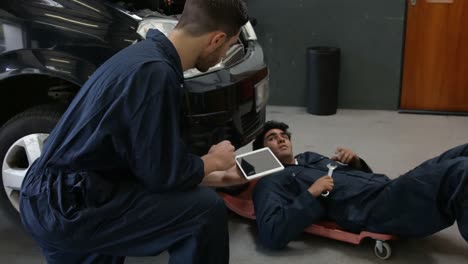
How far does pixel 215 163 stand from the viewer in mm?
1625

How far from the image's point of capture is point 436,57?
459 cm

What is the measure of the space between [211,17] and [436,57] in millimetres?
3628

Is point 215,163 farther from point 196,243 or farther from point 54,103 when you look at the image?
point 54,103

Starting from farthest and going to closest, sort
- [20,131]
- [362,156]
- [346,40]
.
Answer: [346,40]
[362,156]
[20,131]

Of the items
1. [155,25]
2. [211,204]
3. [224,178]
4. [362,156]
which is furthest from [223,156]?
[362,156]

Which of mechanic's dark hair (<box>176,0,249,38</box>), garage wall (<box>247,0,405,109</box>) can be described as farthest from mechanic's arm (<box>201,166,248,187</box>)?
garage wall (<box>247,0,405,109</box>)

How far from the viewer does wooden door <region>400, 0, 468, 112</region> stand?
14.7 ft

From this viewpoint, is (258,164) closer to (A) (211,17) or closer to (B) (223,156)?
(B) (223,156)

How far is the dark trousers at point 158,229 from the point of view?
1523 millimetres

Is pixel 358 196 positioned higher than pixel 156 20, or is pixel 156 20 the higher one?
pixel 156 20

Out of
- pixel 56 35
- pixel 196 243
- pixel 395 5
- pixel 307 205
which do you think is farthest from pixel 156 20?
pixel 395 5

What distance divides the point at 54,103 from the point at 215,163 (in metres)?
1.09

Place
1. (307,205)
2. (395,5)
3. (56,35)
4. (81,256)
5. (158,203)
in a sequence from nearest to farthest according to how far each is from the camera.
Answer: (158,203), (81,256), (56,35), (307,205), (395,5)

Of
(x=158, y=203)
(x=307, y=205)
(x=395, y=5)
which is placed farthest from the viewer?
(x=395, y=5)
